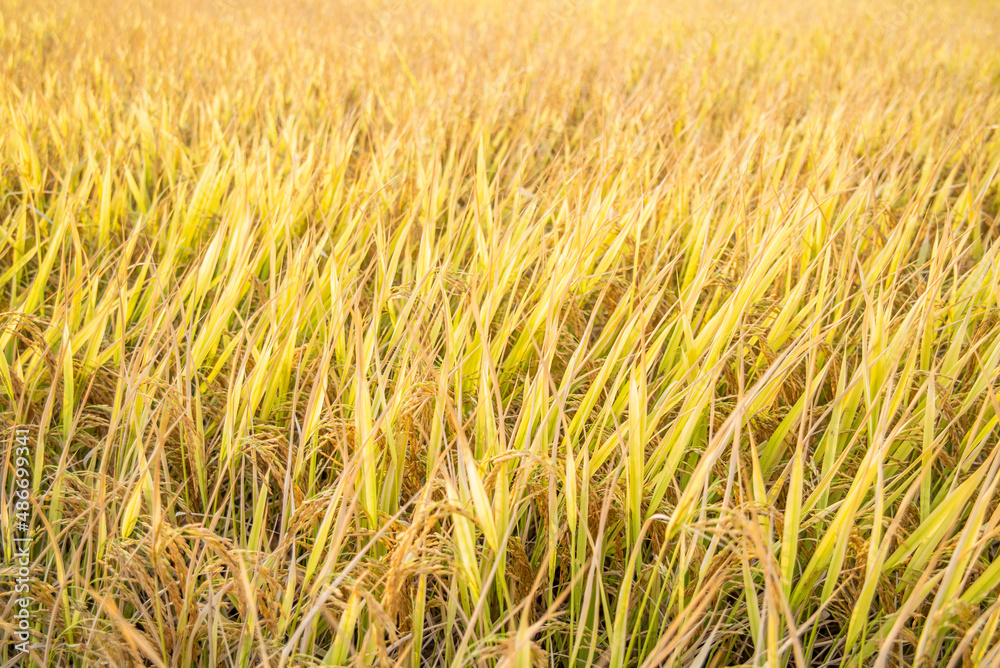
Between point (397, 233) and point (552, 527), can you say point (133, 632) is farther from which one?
point (397, 233)

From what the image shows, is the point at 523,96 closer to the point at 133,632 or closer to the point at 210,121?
the point at 210,121

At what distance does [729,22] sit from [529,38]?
1.61 m

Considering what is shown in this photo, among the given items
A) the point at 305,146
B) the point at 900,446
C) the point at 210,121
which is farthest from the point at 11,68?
the point at 900,446

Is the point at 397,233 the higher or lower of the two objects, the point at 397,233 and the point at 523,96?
the lower

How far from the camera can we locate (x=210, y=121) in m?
1.75

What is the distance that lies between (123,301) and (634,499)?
30.1 inches

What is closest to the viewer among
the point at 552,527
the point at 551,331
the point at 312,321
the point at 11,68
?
the point at 552,527

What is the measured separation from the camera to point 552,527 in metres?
0.64

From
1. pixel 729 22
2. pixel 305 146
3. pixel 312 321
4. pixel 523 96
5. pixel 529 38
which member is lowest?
pixel 312 321

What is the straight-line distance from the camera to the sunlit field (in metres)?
0.59

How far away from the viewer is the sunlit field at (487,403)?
59 cm

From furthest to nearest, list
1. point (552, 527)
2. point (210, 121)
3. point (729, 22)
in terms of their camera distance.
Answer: point (729, 22) < point (210, 121) < point (552, 527)

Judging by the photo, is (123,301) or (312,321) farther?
(312,321)

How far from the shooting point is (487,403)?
2.31ft
